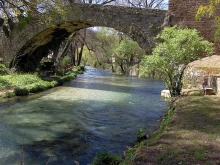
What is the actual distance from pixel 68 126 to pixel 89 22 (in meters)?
8.46

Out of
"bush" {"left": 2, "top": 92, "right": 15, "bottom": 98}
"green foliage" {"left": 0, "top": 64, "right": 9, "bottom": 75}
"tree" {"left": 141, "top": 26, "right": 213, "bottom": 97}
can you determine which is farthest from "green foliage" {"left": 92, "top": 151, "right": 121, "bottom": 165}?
"green foliage" {"left": 0, "top": 64, "right": 9, "bottom": 75}

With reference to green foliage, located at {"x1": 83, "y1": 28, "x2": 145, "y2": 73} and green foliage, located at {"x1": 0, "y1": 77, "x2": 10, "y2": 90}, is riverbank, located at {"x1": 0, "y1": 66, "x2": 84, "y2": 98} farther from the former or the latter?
green foliage, located at {"x1": 83, "y1": 28, "x2": 145, "y2": 73}

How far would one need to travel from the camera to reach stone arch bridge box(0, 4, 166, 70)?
12.4m

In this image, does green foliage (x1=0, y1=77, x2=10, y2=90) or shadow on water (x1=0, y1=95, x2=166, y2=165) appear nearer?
shadow on water (x1=0, y1=95, x2=166, y2=165)

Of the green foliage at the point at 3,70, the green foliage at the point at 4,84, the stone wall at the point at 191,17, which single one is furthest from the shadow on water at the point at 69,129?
the green foliage at the point at 3,70

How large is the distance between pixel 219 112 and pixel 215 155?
9.09 ft

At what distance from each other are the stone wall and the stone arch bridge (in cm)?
63

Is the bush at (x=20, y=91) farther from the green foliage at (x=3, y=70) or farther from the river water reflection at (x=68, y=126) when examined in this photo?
the green foliage at (x=3, y=70)

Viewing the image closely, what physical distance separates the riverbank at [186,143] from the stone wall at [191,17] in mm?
6833

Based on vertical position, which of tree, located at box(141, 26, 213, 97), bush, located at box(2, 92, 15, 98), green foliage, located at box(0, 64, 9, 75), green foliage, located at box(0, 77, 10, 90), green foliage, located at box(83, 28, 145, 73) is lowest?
bush, located at box(2, 92, 15, 98)

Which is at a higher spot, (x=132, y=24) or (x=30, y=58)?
(x=132, y=24)

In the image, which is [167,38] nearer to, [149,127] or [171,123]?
[149,127]

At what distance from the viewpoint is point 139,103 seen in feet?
33.8

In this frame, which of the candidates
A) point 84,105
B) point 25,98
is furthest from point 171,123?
point 25,98
